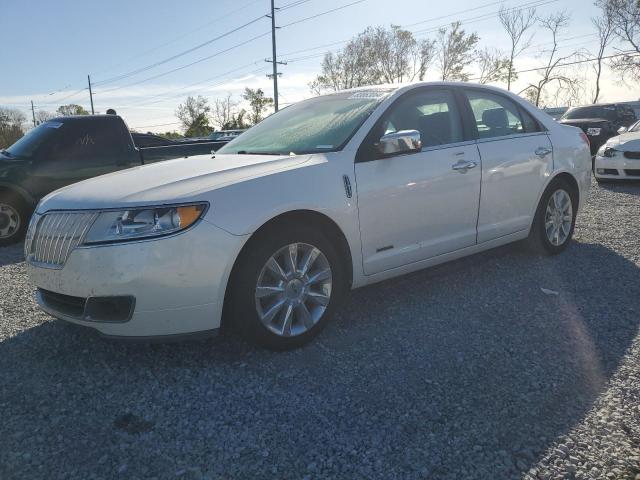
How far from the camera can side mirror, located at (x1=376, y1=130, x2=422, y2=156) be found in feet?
10.4

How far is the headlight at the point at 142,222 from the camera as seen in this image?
2508 mm

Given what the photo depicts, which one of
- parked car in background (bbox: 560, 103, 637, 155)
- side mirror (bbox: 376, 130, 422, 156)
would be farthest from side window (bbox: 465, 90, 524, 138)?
parked car in background (bbox: 560, 103, 637, 155)

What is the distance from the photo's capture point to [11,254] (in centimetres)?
592

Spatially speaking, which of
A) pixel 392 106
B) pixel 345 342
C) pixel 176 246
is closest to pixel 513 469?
pixel 345 342

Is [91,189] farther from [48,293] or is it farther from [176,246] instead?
[176,246]

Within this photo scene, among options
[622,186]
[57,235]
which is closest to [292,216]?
[57,235]

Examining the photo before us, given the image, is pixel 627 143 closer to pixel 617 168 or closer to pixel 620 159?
pixel 620 159

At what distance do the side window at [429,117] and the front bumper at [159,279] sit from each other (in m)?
1.63

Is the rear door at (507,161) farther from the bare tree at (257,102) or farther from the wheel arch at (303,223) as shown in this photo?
the bare tree at (257,102)

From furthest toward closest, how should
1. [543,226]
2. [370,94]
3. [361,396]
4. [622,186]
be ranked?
[622,186], [543,226], [370,94], [361,396]

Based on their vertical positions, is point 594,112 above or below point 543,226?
above

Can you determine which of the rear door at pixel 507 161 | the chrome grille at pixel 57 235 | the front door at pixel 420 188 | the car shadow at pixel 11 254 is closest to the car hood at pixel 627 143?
the rear door at pixel 507 161

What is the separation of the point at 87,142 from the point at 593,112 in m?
14.6

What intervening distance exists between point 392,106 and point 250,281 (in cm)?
171
